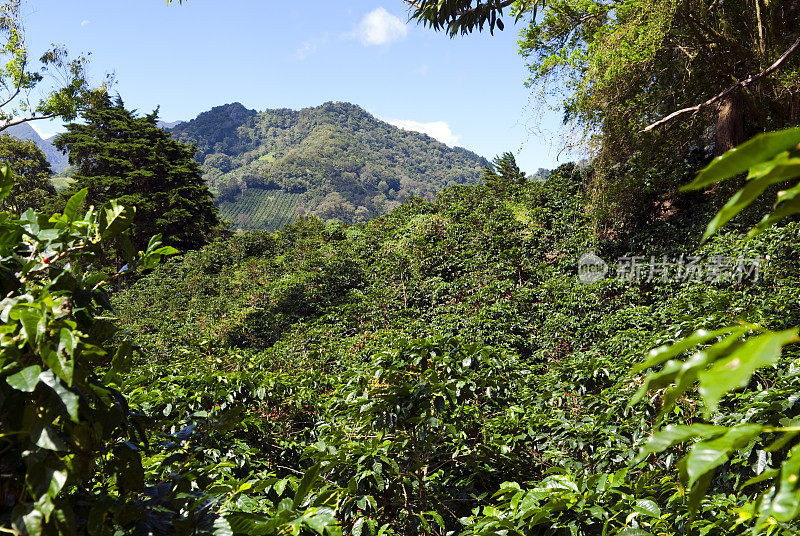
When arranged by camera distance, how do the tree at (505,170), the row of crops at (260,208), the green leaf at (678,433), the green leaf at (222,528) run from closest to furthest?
the green leaf at (678,433) → the green leaf at (222,528) → the tree at (505,170) → the row of crops at (260,208)

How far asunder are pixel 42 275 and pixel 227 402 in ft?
6.47

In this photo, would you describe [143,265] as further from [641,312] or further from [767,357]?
[641,312]

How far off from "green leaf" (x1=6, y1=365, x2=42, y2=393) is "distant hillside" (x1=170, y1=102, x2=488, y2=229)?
4592cm

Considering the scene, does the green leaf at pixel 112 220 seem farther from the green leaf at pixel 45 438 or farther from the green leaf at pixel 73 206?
the green leaf at pixel 45 438

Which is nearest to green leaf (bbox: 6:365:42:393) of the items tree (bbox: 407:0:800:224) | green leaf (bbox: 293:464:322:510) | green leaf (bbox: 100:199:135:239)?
green leaf (bbox: 100:199:135:239)

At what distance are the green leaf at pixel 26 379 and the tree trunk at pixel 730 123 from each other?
8.60 metres

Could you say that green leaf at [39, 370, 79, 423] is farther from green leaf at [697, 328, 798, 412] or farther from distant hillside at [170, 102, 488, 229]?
distant hillside at [170, 102, 488, 229]

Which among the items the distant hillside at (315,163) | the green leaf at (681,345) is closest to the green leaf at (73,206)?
the green leaf at (681,345)

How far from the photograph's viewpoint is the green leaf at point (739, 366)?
Answer: 32 centimetres

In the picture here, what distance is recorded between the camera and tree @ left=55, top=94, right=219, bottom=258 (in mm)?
14758

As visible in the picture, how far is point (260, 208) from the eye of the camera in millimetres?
68000

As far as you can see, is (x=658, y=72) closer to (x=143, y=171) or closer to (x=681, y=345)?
(x=681, y=345)

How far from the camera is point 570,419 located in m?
2.51

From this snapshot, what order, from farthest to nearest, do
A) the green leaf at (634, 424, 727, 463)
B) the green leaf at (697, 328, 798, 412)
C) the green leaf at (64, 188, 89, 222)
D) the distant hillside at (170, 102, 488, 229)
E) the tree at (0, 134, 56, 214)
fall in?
the distant hillside at (170, 102, 488, 229) → the tree at (0, 134, 56, 214) → the green leaf at (64, 188, 89, 222) → the green leaf at (634, 424, 727, 463) → the green leaf at (697, 328, 798, 412)
